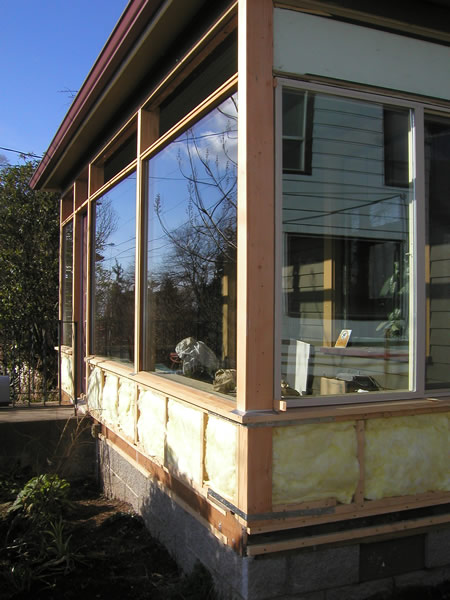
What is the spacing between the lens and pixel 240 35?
305 centimetres

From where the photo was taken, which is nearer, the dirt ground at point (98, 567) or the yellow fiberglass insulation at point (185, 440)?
the dirt ground at point (98, 567)

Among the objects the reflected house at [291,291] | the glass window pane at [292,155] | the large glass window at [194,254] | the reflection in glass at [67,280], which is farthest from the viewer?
the reflection in glass at [67,280]

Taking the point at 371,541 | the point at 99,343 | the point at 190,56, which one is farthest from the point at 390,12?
the point at 99,343

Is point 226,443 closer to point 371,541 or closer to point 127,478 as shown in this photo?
point 371,541

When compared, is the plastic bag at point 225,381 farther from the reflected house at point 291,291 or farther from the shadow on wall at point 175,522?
the shadow on wall at point 175,522

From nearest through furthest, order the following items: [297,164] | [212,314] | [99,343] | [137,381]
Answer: [297,164] < [212,314] < [137,381] < [99,343]

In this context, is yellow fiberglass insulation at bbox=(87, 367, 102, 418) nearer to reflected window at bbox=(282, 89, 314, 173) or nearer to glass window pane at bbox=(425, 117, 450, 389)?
reflected window at bbox=(282, 89, 314, 173)

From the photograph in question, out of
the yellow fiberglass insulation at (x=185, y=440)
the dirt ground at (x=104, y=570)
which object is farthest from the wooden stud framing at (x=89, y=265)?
the yellow fiberglass insulation at (x=185, y=440)

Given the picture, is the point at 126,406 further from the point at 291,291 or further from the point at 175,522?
the point at 291,291

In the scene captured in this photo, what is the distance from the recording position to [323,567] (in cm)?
303

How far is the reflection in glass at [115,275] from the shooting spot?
560 cm

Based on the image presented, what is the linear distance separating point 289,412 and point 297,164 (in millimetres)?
1585

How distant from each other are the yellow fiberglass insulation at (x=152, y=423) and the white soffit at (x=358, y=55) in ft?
8.04

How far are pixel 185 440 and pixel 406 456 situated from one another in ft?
4.54
